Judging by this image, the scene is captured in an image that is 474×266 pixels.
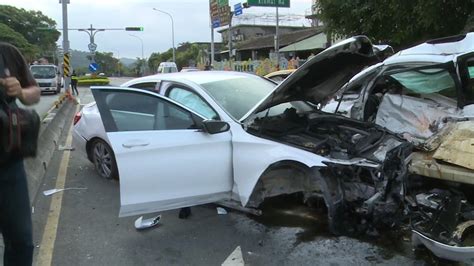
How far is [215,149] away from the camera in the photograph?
455 cm

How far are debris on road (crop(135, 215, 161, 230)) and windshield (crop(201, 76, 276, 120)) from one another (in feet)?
4.41

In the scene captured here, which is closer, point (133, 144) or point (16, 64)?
point (16, 64)

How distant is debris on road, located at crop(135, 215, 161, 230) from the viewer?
4.86 meters

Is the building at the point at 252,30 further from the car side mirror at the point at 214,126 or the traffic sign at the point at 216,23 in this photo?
the car side mirror at the point at 214,126

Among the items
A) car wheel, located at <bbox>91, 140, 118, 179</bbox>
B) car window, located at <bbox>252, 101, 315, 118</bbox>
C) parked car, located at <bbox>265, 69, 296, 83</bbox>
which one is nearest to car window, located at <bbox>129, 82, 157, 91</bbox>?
car wheel, located at <bbox>91, 140, 118, 179</bbox>

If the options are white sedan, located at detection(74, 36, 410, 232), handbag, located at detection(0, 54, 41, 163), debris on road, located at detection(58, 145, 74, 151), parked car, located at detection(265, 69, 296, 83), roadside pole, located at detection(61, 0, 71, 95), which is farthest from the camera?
roadside pole, located at detection(61, 0, 71, 95)

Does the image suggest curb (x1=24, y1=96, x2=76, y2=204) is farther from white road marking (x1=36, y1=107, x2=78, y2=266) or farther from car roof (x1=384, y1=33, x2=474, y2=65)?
car roof (x1=384, y1=33, x2=474, y2=65)

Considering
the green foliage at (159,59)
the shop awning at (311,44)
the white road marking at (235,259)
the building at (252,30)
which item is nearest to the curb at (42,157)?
the white road marking at (235,259)

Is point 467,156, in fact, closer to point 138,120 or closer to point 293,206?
point 293,206

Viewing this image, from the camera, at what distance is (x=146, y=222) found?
4.95 m

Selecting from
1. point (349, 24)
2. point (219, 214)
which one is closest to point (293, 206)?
point (219, 214)

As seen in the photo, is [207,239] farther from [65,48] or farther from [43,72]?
[43,72]

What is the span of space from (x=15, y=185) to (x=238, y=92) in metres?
3.22

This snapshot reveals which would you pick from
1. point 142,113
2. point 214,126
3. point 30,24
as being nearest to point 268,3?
point 142,113
